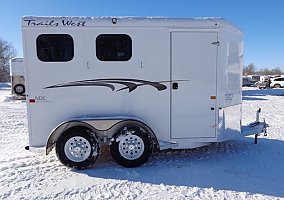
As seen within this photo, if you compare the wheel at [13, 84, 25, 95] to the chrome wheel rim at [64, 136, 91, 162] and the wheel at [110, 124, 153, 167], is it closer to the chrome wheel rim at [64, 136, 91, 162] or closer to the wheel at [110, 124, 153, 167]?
the chrome wheel rim at [64, 136, 91, 162]

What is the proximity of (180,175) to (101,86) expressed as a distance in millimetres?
2086

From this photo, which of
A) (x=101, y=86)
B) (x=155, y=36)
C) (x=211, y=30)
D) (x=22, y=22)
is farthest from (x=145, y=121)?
(x=22, y=22)

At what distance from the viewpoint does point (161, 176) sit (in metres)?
4.53

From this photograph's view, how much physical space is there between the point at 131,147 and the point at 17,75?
14438 mm

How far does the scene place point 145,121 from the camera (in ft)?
16.5

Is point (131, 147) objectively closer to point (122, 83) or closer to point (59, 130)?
point (122, 83)

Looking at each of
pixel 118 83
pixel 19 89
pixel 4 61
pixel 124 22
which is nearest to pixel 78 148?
pixel 118 83

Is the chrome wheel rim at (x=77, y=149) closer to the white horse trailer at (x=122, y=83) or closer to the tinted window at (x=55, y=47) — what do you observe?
the white horse trailer at (x=122, y=83)

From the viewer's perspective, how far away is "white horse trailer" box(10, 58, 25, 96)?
16.7 meters

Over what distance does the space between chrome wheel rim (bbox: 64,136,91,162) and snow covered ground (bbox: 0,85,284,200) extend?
0.77 ft

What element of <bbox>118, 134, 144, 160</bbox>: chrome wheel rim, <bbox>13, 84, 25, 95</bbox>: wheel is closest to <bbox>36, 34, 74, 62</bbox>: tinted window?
<bbox>118, 134, 144, 160</bbox>: chrome wheel rim

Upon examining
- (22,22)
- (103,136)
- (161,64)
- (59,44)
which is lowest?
(103,136)

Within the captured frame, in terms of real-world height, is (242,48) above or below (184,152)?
above

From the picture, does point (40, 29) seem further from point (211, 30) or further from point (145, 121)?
point (211, 30)
